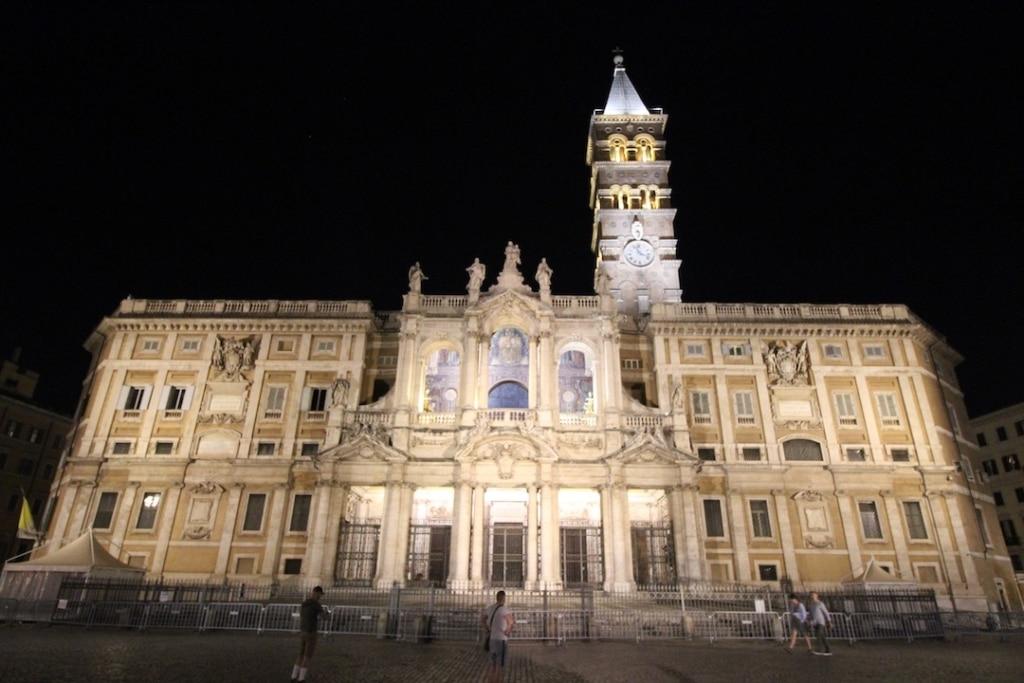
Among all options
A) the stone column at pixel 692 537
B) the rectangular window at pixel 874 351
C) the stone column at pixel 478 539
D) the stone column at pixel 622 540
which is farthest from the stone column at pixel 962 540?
the stone column at pixel 478 539

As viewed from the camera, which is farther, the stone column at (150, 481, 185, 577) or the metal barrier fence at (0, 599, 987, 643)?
the stone column at (150, 481, 185, 577)

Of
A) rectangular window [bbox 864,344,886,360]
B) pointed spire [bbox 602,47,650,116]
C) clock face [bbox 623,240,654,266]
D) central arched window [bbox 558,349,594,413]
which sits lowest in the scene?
central arched window [bbox 558,349,594,413]

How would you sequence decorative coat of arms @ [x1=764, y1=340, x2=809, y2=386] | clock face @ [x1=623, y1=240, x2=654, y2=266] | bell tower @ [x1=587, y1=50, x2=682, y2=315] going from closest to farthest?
decorative coat of arms @ [x1=764, y1=340, x2=809, y2=386]
bell tower @ [x1=587, y1=50, x2=682, y2=315]
clock face @ [x1=623, y1=240, x2=654, y2=266]

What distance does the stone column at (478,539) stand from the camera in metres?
31.0

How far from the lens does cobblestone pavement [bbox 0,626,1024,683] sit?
12.2 m

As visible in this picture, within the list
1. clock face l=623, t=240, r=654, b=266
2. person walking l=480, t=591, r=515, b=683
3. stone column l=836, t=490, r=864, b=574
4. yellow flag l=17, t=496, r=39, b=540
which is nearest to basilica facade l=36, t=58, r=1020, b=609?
stone column l=836, t=490, r=864, b=574

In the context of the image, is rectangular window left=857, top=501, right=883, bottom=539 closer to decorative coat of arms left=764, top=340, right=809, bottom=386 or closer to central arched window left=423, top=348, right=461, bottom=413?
decorative coat of arms left=764, top=340, right=809, bottom=386

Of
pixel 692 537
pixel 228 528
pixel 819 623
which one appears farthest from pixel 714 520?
pixel 228 528

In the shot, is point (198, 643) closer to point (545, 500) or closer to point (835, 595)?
point (545, 500)

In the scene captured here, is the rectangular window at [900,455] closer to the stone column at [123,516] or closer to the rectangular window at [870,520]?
the rectangular window at [870,520]

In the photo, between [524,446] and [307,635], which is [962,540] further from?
[307,635]

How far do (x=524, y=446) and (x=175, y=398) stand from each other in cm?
2289

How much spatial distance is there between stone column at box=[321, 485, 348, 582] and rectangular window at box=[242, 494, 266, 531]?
5269mm

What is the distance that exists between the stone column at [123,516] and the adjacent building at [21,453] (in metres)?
21.9
